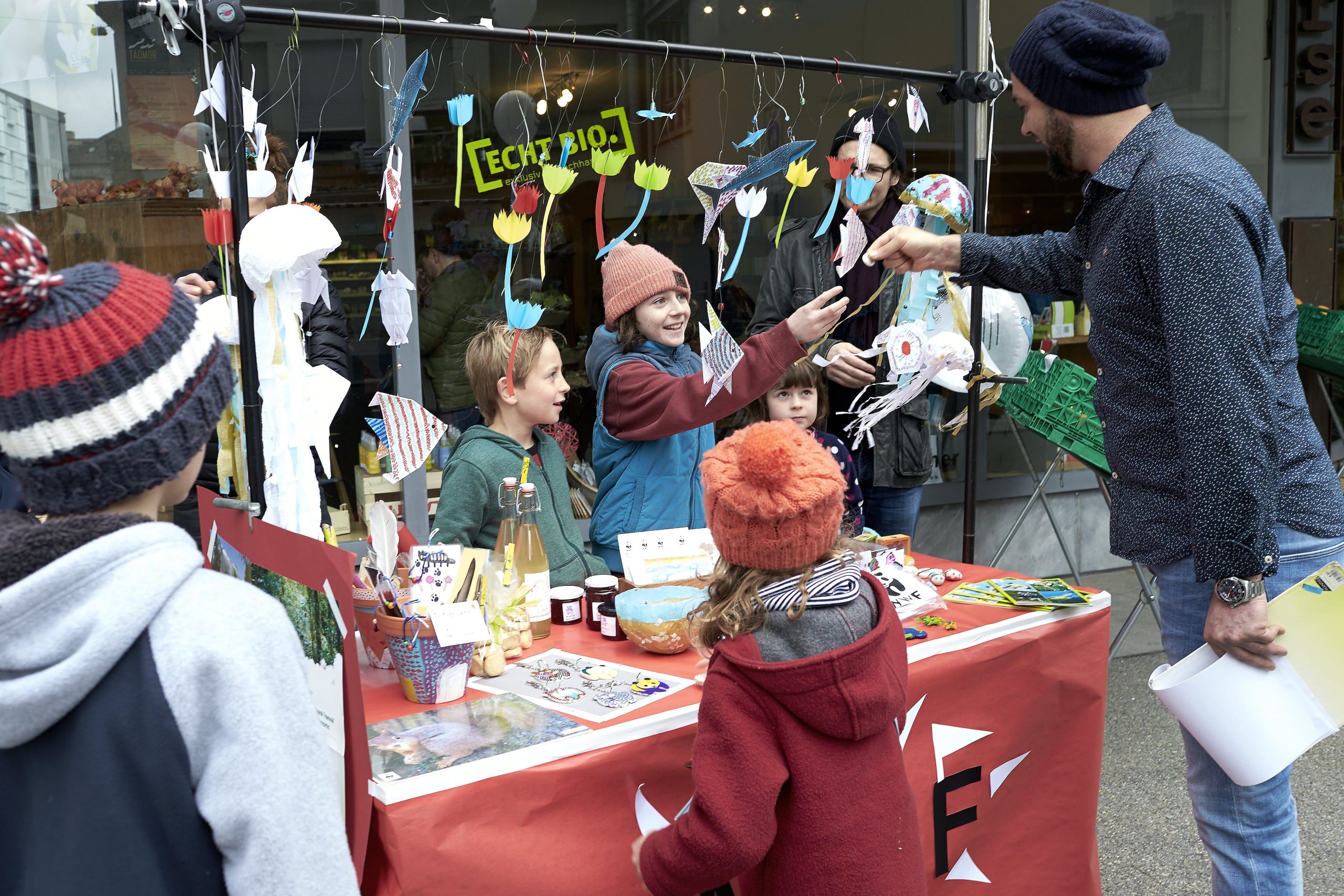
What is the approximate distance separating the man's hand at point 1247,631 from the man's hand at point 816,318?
86 centimetres

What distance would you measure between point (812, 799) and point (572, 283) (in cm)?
326

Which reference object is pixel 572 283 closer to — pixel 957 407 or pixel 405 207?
pixel 405 207

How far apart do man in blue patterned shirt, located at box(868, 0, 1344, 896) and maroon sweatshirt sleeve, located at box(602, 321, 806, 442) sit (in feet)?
2.11

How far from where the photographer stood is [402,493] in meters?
3.88

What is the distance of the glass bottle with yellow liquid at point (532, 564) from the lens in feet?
6.24

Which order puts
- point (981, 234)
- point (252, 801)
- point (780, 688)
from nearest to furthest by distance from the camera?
point (252, 801)
point (780, 688)
point (981, 234)

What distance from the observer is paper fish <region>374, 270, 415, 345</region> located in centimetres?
192

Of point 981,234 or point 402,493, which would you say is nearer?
point 981,234

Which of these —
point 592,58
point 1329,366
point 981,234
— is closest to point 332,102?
point 592,58

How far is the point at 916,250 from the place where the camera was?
7.15ft

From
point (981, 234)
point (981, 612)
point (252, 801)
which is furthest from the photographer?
point (981, 234)

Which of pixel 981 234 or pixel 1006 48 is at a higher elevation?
pixel 1006 48

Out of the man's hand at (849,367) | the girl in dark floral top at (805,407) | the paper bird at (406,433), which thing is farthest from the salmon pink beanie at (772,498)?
the man's hand at (849,367)

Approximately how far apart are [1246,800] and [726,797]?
0.95 metres
